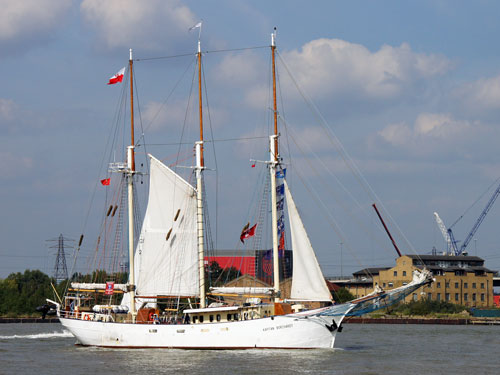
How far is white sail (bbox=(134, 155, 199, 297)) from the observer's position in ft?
243

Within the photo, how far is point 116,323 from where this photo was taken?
72562 mm

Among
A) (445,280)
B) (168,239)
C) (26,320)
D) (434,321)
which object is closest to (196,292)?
(168,239)

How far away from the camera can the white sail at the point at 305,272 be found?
6556 cm

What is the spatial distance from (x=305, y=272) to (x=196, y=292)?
12729mm

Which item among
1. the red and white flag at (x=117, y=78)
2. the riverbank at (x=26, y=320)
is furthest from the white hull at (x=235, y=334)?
the riverbank at (x=26, y=320)

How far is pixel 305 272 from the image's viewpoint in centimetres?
6569

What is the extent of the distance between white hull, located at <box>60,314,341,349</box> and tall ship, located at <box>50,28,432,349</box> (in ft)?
0.26

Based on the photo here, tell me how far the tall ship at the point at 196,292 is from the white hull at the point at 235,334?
0.08m

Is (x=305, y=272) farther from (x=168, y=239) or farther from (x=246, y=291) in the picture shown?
(x=168, y=239)

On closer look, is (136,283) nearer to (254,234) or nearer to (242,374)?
(254,234)

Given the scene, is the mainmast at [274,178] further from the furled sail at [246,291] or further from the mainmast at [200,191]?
the mainmast at [200,191]

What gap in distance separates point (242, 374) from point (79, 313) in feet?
96.7

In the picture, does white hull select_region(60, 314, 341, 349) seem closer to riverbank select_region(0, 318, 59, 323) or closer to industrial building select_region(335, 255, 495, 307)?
riverbank select_region(0, 318, 59, 323)

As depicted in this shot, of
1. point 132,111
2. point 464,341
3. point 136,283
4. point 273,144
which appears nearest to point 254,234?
point 273,144
